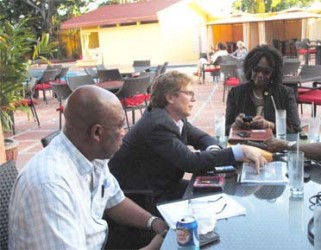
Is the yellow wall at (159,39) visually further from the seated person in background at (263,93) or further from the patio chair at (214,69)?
the seated person in background at (263,93)

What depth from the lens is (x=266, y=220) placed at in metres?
1.64

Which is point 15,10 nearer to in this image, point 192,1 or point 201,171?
point 192,1

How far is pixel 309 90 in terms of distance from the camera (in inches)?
247

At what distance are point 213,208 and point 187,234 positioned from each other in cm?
39

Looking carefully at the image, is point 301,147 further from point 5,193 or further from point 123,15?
point 123,15

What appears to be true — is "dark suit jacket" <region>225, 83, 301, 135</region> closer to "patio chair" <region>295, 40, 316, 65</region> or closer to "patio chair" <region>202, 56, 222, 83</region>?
"patio chair" <region>202, 56, 222, 83</region>

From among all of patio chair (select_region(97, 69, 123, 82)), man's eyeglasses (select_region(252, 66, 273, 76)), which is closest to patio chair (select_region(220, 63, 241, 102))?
patio chair (select_region(97, 69, 123, 82))

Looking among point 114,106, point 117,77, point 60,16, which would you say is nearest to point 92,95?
point 114,106

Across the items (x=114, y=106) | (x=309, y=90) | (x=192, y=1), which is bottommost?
(x=309, y=90)

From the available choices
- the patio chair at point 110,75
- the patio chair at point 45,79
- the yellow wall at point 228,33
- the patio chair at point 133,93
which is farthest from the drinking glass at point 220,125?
the yellow wall at point 228,33

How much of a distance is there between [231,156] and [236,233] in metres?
0.77

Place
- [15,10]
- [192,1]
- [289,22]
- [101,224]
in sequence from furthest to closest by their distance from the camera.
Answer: [15,10] → [289,22] → [192,1] → [101,224]

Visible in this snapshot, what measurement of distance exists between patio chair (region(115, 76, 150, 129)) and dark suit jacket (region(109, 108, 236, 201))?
388 centimetres

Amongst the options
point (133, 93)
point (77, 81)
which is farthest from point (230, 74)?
point (77, 81)
